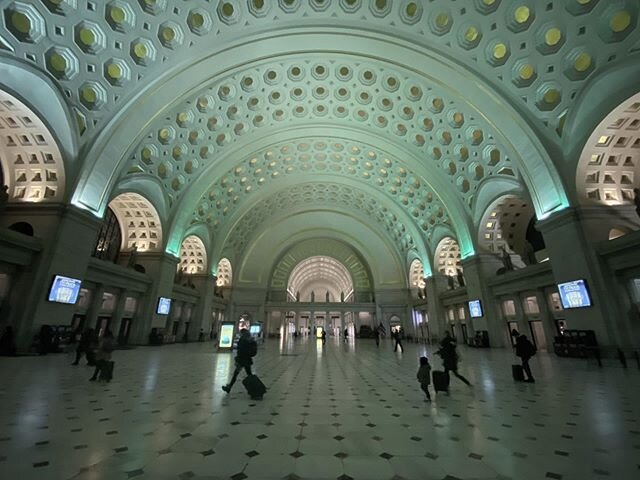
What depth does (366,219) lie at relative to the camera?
1364 inches

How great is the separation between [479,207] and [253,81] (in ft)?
56.1

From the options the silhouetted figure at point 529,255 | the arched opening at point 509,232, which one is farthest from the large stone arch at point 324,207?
the silhouetted figure at point 529,255

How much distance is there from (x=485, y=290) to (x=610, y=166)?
9.59m

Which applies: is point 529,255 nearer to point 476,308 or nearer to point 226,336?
point 476,308

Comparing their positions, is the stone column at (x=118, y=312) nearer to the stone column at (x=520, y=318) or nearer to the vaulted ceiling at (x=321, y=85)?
the vaulted ceiling at (x=321, y=85)

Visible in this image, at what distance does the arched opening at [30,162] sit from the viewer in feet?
43.3

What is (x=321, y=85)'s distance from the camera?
61.5ft

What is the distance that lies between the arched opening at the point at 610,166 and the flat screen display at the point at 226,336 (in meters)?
19.4

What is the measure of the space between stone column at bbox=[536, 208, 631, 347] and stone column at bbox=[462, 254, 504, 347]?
5.95 m

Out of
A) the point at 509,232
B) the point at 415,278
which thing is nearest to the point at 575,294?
the point at 509,232

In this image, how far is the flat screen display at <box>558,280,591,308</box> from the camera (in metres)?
12.4

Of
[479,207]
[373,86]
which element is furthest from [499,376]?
[373,86]

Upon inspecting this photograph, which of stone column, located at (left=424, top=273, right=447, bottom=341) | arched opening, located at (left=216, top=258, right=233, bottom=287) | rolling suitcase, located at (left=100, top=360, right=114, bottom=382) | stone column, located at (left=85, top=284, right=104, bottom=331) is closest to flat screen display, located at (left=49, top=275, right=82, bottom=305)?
stone column, located at (left=85, top=284, right=104, bottom=331)

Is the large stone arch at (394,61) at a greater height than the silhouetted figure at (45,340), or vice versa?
the large stone arch at (394,61)
